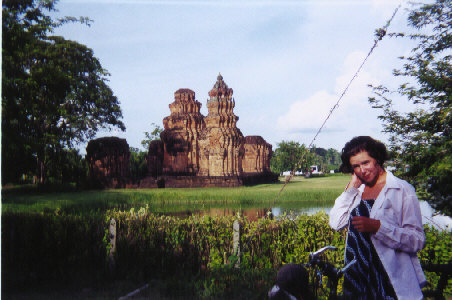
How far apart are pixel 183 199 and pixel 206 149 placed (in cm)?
1055

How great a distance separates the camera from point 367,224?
1919 millimetres

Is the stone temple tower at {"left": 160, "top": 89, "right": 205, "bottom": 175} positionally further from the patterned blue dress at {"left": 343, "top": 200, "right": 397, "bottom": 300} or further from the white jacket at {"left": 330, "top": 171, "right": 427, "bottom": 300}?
the white jacket at {"left": 330, "top": 171, "right": 427, "bottom": 300}

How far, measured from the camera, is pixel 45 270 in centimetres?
570

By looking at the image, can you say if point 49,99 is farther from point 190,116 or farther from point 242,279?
point 190,116

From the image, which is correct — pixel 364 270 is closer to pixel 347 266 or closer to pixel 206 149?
pixel 347 266

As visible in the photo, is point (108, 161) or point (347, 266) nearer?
point (347, 266)

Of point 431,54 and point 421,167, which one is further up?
point 431,54

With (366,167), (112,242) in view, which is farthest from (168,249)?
(366,167)

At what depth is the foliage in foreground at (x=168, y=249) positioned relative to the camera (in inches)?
171

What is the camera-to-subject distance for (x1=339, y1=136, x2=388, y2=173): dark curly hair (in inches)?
83.0

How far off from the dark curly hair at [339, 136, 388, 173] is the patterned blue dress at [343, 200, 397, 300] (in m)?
0.26

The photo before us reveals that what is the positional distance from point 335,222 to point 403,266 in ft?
1.42

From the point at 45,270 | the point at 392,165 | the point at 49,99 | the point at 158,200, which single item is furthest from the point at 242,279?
the point at 158,200

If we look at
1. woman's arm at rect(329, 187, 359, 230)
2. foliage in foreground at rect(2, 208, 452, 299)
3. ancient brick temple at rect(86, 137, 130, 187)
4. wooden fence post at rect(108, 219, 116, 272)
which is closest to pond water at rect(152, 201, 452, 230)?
foliage in foreground at rect(2, 208, 452, 299)
